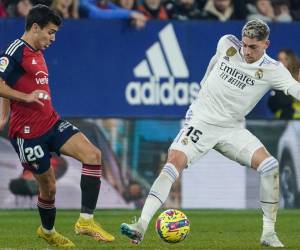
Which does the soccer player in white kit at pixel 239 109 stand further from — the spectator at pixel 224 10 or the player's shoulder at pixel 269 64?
the spectator at pixel 224 10

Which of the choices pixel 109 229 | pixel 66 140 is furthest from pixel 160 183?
pixel 109 229

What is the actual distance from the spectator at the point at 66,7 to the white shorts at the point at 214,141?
793 centimetres

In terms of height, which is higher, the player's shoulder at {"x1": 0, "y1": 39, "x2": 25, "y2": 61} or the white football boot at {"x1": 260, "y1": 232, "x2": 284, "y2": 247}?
the player's shoulder at {"x1": 0, "y1": 39, "x2": 25, "y2": 61}

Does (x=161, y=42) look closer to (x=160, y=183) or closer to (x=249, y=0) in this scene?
(x=249, y=0)

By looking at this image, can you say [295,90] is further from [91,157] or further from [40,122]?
[40,122]

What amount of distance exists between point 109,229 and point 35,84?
118 inches

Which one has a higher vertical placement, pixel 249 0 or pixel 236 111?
pixel 249 0

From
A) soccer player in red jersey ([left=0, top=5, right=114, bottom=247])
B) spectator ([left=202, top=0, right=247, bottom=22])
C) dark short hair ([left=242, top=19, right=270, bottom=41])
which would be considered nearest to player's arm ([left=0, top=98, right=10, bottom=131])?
soccer player in red jersey ([left=0, top=5, right=114, bottom=247])

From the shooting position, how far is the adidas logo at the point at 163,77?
19484mm

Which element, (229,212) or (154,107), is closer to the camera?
(229,212)

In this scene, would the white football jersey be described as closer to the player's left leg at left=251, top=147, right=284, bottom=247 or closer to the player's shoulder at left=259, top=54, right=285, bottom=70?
the player's shoulder at left=259, top=54, right=285, bottom=70

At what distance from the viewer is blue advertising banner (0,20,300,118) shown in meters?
19.3

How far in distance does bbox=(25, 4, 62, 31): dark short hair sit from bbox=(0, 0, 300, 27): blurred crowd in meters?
7.84

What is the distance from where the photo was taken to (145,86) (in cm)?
1950
